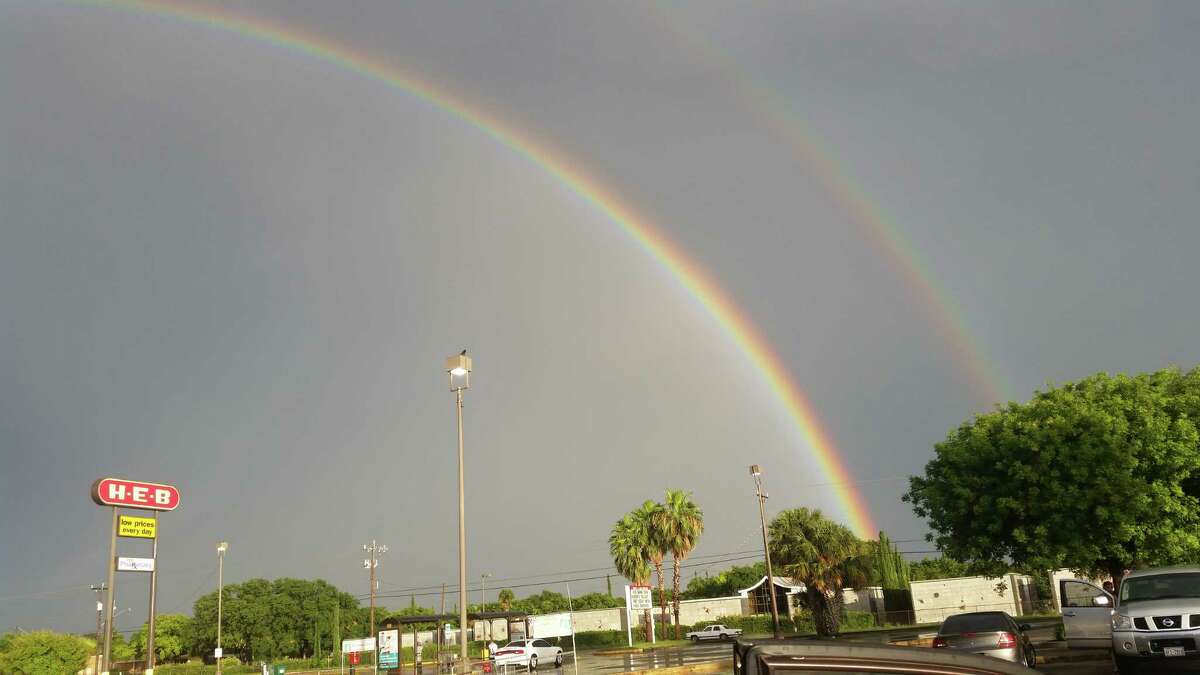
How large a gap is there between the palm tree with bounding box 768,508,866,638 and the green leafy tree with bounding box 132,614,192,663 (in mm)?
83078

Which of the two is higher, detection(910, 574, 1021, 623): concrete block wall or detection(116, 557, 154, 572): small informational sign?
detection(116, 557, 154, 572): small informational sign

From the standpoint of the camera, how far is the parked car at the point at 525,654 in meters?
45.7

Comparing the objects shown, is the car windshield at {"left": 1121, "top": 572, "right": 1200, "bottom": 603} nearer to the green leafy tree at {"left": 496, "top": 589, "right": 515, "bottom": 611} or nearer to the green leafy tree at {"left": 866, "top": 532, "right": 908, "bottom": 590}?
the green leafy tree at {"left": 866, "top": 532, "right": 908, "bottom": 590}

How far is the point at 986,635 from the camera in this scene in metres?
17.1

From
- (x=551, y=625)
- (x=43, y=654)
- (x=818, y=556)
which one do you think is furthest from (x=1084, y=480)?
(x=43, y=654)

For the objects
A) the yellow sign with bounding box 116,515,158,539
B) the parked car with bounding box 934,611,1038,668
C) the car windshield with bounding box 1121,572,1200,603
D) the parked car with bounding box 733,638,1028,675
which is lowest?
the parked car with bounding box 934,611,1038,668

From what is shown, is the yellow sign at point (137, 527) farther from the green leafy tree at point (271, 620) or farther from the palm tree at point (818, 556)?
the green leafy tree at point (271, 620)

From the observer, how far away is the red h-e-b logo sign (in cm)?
4194

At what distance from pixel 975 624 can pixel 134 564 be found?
38.0 metres

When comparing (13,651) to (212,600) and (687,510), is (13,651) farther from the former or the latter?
(687,510)

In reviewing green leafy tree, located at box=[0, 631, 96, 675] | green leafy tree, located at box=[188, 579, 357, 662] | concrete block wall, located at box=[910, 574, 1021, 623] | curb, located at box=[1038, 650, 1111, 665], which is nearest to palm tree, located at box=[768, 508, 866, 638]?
concrete block wall, located at box=[910, 574, 1021, 623]

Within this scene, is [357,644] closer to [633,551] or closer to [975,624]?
[633,551]

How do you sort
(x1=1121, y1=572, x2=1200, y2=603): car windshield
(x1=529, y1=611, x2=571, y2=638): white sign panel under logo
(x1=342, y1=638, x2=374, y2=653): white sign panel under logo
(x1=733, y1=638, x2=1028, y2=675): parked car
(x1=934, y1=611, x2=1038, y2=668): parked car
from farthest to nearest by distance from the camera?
1. (x1=342, y1=638, x2=374, y2=653): white sign panel under logo
2. (x1=529, y1=611, x2=571, y2=638): white sign panel under logo
3. (x1=934, y1=611, x2=1038, y2=668): parked car
4. (x1=1121, y1=572, x2=1200, y2=603): car windshield
5. (x1=733, y1=638, x2=1028, y2=675): parked car

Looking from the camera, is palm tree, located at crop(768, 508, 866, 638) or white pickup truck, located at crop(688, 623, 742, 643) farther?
white pickup truck, located at crop(688, 623, 742, 643)
